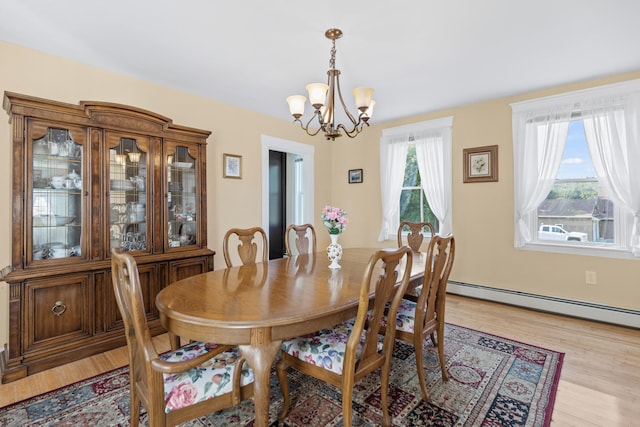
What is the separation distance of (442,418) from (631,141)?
Answer: 3243 mm

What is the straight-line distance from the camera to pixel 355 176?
5.24 m

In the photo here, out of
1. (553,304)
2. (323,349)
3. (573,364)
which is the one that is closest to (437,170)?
(553,304)

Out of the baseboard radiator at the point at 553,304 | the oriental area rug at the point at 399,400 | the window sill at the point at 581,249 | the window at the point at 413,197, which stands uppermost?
the window at the point at 413,197

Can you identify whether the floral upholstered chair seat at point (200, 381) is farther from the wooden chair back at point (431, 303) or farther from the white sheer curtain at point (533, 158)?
the white sheer curtain at point (533, 158)

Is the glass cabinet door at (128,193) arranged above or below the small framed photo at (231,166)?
below

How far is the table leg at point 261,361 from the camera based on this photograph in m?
1.33

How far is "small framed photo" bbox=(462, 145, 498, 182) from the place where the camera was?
3881mm

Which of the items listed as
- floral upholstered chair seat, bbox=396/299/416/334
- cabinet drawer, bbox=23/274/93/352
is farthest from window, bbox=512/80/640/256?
cabinet drawer, bbox=23/274/93/352

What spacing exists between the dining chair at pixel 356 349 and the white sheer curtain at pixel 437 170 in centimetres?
279

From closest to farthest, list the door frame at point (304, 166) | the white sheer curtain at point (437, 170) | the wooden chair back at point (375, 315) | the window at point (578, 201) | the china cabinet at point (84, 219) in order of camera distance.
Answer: the wooden chair back at point (375, 315), the china cabinet at point (84, 219), the window at point (578, 201), the white sheer curtain at point (437, 170), the door frame at point (304, 166)

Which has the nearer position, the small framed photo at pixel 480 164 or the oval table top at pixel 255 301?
the oval table top at pixel 255 301

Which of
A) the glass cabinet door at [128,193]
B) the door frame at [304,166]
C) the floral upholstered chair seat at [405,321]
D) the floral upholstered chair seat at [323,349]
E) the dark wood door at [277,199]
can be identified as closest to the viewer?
the floral upholstered chair seat at [323,349]

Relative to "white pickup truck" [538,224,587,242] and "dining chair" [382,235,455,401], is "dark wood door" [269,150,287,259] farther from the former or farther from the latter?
"white pickup truck" [538,224,587,242]

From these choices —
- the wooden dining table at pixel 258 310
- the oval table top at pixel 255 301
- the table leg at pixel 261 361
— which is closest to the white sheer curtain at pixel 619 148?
the oval table top at pixel 255 301
